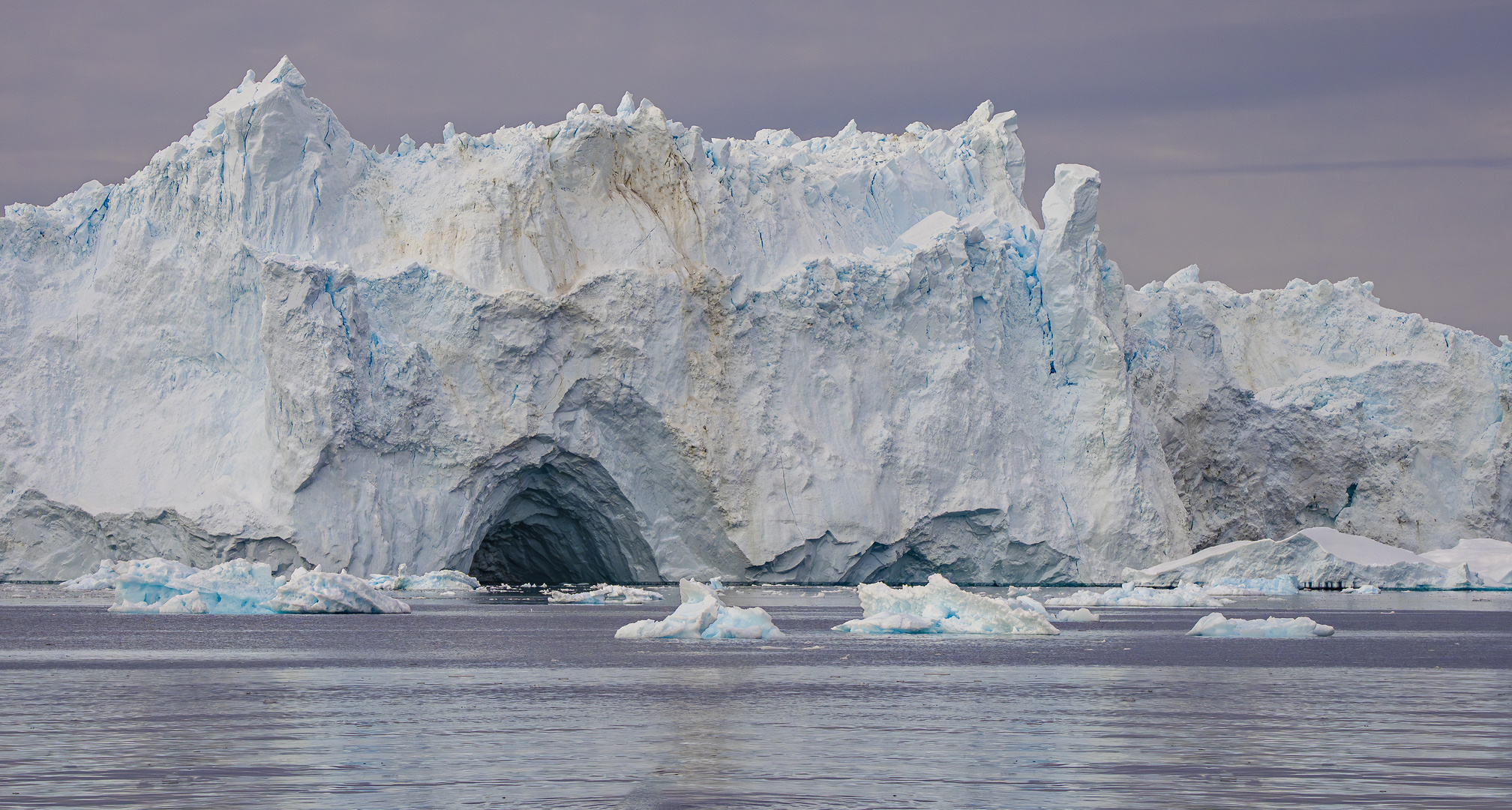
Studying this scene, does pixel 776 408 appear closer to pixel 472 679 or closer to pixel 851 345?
pixel 851 345

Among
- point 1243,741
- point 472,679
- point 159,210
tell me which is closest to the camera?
point 1243,741

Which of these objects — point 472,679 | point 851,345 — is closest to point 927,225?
point 851,345

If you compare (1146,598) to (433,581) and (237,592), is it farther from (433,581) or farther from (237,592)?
(237,592)

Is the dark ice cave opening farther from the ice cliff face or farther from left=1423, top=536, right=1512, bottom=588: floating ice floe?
left=1423, top=536, right=1512, bottom=588: floating ice floe

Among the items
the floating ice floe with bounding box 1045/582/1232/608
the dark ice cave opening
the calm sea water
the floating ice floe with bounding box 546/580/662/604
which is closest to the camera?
the calm sea water

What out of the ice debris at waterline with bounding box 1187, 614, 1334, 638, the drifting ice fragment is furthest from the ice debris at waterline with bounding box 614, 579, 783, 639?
the drifting ice fragment

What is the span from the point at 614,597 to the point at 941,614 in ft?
38.5

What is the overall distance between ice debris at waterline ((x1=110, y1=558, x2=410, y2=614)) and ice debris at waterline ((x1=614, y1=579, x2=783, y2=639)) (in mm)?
6619

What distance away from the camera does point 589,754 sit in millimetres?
11516

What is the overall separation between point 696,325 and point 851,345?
3805 millimetres

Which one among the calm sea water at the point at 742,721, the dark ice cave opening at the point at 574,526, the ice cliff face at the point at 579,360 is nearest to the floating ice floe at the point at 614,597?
the ice cliff face at the point at 579,360

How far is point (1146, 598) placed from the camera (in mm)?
35344

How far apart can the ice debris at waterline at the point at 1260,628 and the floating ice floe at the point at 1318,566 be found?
15045mm

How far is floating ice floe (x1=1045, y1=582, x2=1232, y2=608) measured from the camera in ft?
114
